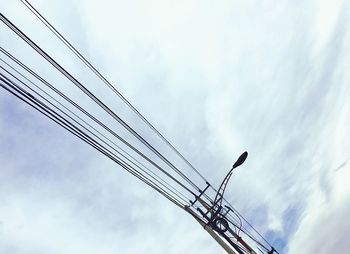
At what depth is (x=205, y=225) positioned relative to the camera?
18.0 m

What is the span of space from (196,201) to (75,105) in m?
10.9

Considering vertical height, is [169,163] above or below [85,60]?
below

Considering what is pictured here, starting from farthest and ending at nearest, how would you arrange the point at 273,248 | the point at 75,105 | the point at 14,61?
the point at 273,248
the point at 75,105
the point at 14,61

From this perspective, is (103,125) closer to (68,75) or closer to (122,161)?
(122,161)

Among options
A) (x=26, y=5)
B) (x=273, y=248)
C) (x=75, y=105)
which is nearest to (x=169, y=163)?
(x=75, y=105)

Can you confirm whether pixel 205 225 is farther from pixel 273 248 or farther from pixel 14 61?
pixel 14 61

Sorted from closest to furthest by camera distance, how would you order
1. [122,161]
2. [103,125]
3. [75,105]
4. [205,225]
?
[75,105] → [103,125] → [122,161] → [205,225]

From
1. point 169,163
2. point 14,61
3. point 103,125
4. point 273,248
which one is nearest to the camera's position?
point 14,61

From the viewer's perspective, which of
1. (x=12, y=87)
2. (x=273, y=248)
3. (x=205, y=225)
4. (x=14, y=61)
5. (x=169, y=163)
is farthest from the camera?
(x=273, y=248)

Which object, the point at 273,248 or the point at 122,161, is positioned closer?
the point at 122,161

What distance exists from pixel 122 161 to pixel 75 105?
2.25 meters

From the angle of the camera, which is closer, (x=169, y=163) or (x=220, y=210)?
(x=169, y=163)

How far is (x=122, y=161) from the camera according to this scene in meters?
10.7

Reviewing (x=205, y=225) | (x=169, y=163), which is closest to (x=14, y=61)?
(x=169, y=163)
